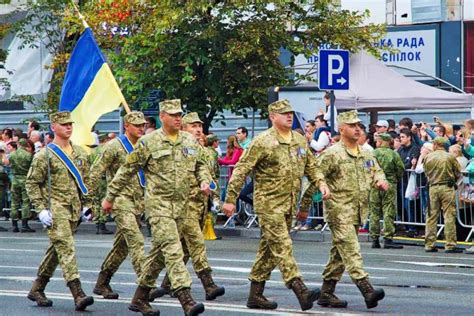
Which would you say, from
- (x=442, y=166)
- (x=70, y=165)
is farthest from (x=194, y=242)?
(x=442, y=166)

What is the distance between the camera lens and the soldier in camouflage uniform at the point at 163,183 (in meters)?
12.8

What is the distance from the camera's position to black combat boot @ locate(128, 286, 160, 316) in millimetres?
12898

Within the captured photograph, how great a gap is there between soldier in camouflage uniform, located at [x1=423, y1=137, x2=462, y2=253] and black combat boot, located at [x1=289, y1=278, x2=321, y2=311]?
27.7 feet

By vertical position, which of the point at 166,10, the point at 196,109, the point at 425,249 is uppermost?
the point at 166,10

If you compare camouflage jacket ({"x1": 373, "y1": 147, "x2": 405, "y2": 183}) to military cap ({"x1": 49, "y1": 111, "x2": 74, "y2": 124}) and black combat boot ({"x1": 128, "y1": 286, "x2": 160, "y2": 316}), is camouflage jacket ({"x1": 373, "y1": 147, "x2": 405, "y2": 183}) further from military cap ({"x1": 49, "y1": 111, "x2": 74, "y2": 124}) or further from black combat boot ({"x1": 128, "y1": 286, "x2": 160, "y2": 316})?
black combat boot ({"x1": 128, "y1": 286, "x2": 160, "y2": 316})

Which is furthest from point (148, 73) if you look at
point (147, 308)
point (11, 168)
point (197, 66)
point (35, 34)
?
point (147, 308)

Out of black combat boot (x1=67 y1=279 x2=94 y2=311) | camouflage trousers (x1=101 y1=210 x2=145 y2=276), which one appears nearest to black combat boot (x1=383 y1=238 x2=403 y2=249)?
camouflage trousers (x1=101 y1=210 x2=145 y2=276)

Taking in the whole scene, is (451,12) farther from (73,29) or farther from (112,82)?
(112,82)

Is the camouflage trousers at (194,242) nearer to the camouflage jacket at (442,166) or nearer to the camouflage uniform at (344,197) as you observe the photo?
the camouflage uniform at (344,197)

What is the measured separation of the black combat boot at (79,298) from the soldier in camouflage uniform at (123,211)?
83 centimetres

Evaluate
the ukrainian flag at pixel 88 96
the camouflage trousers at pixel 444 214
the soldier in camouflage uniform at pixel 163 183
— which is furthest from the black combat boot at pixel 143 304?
the camouflage trousers at pixel 444 214

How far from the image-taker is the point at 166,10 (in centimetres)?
2686

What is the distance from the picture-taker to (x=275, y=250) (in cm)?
1319

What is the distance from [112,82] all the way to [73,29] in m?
12.9
